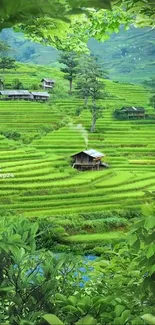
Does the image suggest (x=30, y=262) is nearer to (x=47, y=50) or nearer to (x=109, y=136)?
(x=109, y=136)

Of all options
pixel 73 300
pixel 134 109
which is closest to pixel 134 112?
pixel 134 109

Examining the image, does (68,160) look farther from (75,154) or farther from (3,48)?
(3,48)

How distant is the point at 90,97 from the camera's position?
1177 cm

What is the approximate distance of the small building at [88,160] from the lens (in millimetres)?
9891

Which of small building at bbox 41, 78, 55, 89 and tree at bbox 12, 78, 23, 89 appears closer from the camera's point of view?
tree at bbox 12, 78, 23, 89

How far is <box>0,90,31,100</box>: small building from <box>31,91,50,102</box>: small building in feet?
0.45

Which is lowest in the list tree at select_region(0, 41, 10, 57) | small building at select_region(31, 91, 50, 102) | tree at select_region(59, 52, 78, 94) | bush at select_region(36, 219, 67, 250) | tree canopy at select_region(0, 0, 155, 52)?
bush at select_region(36, 219, 67, 250)

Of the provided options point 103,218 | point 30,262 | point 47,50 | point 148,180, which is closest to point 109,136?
point 148,180

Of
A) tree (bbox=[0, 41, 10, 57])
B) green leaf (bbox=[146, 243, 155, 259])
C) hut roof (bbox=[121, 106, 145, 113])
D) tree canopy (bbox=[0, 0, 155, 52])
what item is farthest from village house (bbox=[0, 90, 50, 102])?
green leaf (bbox=[146, 243, 155, 259])

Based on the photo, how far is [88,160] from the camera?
9.92 meters

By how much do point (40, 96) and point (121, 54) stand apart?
168 inches

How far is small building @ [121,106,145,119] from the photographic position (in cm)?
1193

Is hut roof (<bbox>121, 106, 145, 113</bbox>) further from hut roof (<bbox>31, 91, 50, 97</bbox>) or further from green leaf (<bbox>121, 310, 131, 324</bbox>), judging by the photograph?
green leaf (<bbox>121, 310, 131, 324</bbox>)

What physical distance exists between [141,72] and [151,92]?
1.31 meters
